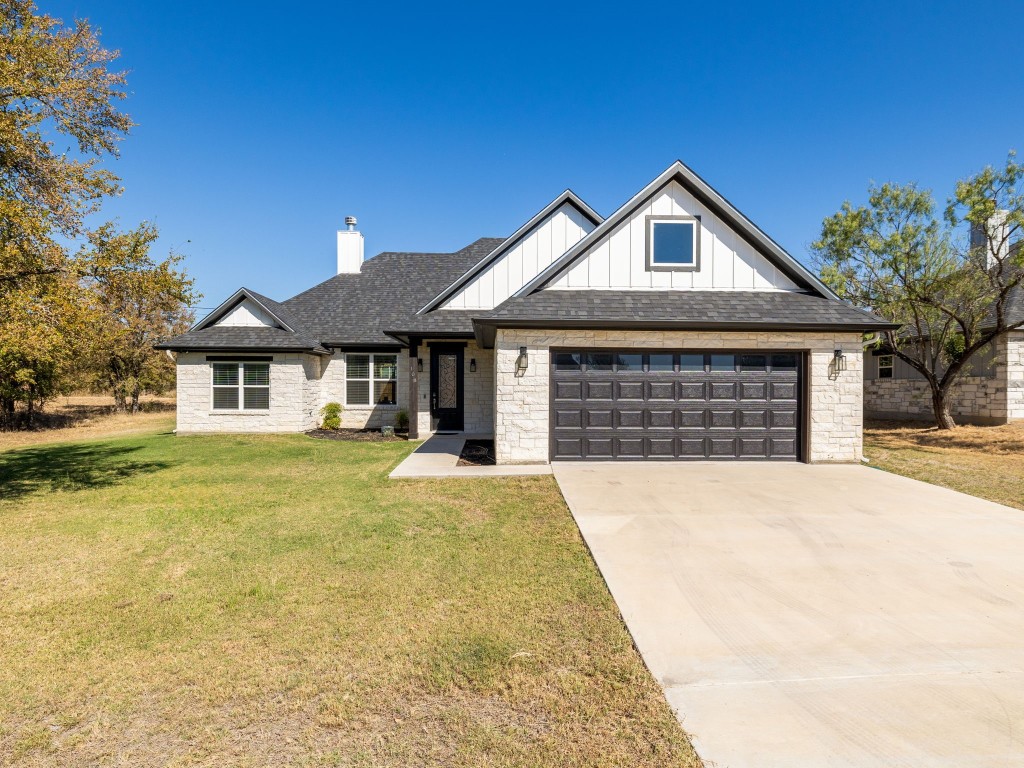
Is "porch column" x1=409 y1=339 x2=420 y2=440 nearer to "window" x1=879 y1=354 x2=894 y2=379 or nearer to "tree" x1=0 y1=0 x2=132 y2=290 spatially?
"tree" x1=0 y1=0 x2=132 y2=290

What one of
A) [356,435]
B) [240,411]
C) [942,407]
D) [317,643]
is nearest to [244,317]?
[240,411]

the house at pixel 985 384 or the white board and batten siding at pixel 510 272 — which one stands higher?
the white board and batten siding at pixel 510 272

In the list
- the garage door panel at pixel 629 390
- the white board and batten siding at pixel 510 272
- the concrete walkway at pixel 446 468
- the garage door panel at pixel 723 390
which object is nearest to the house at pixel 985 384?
the garage door panel at pixel 723 390

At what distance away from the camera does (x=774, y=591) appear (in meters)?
4.23

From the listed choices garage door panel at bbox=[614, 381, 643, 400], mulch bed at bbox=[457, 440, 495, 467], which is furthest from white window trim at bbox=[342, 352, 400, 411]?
garage door panel at bbox=[614, 381, 643, 400]

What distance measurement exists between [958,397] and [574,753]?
2273cm

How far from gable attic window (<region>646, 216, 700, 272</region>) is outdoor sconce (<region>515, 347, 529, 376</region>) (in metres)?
3.61

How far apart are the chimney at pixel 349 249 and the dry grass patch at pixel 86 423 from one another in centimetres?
922

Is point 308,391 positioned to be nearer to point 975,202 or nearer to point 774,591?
point 774,591

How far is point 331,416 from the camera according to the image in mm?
16047

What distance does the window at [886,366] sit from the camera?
2072 centimetres

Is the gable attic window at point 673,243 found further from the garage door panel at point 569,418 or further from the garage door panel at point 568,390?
the garage door panel at point 569,418

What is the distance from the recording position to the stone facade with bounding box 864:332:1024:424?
16.1m

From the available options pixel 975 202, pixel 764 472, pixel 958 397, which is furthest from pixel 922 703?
pixel 958 397
